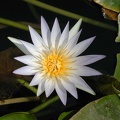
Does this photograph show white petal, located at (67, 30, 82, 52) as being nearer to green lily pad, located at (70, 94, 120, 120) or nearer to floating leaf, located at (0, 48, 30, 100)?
green lily pad, located at (70, 94, 120, 120)

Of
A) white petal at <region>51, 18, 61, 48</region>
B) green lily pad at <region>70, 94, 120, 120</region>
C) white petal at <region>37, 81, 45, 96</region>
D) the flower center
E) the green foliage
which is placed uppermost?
the green foliage

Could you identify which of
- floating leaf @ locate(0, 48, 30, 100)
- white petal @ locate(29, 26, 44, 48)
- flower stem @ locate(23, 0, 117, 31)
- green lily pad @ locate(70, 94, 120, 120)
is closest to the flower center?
white petal @ locate(29, 26, 44, 48)

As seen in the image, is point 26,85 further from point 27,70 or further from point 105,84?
point 105,84

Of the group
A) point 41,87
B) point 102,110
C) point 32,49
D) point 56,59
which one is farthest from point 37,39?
point 102,110

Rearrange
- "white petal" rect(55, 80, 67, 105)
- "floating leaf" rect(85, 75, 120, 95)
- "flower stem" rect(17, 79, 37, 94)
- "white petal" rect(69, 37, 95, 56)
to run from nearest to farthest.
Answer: "white petal" rect(55, 80, 67, 105), "white petal" rect(69, 37, 95, 56), "floating leaf" rect(85, 75, 120, 95), "flower stem" rect(17, 79, 37, 94)

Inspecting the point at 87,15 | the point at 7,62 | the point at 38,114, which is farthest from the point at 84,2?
the point at 38,114

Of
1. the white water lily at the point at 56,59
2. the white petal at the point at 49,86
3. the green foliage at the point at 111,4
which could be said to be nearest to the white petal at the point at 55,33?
the white water lily at the point at 56,59
